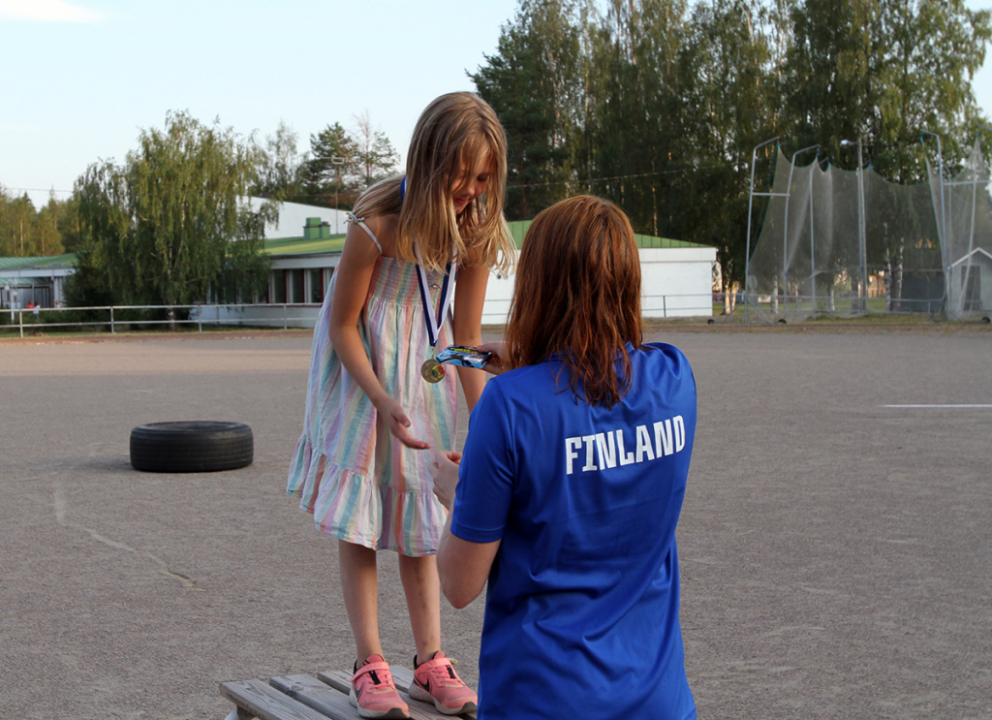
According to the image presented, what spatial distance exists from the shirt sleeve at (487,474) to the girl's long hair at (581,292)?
0.47ft

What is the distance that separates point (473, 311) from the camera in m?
2.96

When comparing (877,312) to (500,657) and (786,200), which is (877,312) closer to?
(786,200)

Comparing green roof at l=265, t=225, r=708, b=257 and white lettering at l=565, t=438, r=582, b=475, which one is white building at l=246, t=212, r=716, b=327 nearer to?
green roof at l=265, t=225, r=708, b=257

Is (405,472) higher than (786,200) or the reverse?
the reverse

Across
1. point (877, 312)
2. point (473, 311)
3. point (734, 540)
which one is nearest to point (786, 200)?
point (877, 312)

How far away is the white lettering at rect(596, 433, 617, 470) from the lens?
169 cm

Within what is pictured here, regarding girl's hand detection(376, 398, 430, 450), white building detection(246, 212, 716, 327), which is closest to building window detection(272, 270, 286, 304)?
white building detection(246, 212, 716, 327)

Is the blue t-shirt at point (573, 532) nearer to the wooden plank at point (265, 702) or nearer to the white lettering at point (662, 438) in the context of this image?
the white lettering at point (662, 438)

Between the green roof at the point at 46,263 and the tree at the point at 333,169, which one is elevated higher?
the tree at the point at 333,169

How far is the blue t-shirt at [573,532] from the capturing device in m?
1.66

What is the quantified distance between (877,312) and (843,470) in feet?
88.1

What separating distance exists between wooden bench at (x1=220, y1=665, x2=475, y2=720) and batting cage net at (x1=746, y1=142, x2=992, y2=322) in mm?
29108

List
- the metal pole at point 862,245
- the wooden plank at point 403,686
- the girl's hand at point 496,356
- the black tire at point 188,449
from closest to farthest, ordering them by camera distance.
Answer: the girl's hand at point 496,356
the wooden plank at point 403,686
the black tire at point 188,449
the metal pole at point 862,245

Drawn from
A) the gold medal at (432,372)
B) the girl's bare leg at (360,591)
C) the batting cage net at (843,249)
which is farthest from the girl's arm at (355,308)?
the batting cage net at (843,249)
